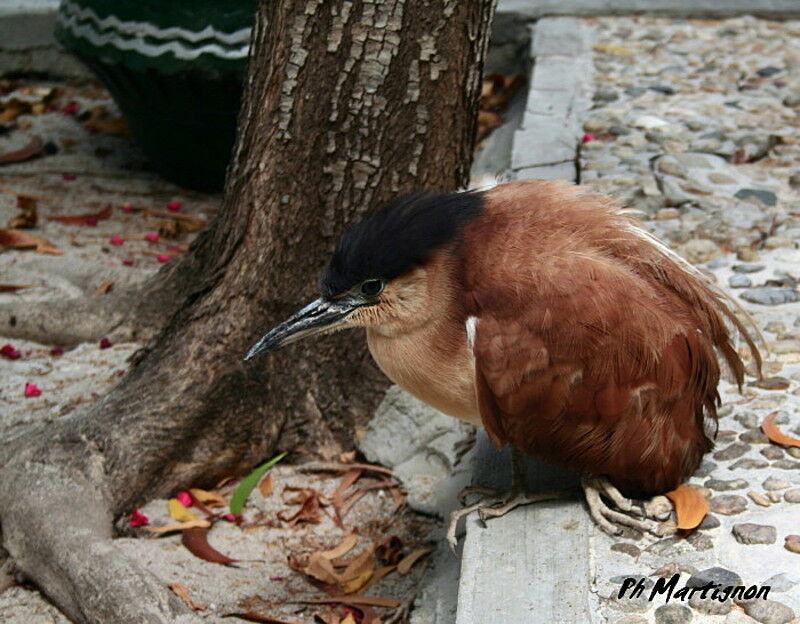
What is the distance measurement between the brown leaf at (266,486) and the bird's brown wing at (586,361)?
1399mm

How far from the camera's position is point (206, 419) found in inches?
160

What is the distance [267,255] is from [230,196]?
29 centimetres

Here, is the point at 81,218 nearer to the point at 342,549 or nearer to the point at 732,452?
the point at 342,549

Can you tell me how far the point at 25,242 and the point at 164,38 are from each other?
52.7 inches

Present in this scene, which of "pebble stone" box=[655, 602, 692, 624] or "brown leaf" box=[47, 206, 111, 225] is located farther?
"brown leaf" box=[47, 206, 111, 225]

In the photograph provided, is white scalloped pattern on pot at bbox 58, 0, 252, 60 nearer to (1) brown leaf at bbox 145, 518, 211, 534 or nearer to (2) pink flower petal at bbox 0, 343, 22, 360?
(2) pink flower petal at bbox 0, 343, 22, 360

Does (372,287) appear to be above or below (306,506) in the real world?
above

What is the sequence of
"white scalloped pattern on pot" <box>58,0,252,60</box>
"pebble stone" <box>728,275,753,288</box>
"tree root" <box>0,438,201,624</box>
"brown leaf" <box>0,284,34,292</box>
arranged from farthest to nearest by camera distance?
1. "white scalloped pattern on pot" <box>58,0,252,60</box>
2. "brown leaf" <box>0,284,34,292</box>
3. "pebble stone" <box>728,275,753,288</box>
4. "tree root" <box>0,438,201,624</box>

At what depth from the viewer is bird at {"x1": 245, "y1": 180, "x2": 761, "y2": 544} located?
2883 millimetres

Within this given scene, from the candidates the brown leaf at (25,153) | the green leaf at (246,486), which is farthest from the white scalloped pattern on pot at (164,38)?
the green leaf at (246,486)

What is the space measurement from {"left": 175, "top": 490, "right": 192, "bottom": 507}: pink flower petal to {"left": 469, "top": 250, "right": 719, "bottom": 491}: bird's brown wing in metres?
1.53

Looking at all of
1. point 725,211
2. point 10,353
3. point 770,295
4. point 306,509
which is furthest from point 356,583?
point 725,211

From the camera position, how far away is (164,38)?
5.83 meters

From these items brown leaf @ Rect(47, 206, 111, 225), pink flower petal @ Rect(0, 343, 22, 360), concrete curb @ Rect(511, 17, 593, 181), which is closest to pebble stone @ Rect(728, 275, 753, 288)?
concrete curb @ Rect(511, 17, 593, 181)
